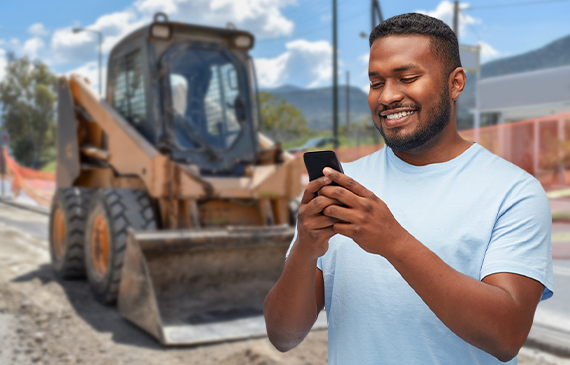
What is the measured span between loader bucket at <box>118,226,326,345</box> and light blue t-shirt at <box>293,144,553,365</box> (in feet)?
11.5

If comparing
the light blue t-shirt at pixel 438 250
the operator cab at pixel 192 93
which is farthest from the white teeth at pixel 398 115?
the operator cab at pixel 192 93

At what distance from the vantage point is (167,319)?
4988mm

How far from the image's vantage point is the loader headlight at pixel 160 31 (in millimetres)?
6016

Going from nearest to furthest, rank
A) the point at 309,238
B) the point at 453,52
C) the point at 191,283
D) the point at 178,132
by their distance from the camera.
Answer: the point at 309,238 < the point at 453,52 < the point at 191,283 < the point at 178,132

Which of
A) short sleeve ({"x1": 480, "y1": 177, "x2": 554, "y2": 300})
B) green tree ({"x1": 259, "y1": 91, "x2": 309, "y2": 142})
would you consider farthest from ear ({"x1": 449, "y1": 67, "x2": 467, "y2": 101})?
green tree ({"x1": 259, "y1": 91, "x2": 309, "y2": 142})

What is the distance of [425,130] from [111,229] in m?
4.59

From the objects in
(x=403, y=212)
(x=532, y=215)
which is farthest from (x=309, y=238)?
(x=532, y=215)

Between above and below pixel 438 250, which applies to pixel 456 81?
above

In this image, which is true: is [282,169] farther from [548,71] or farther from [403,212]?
[548,71]

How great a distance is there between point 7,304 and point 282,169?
3092 mm

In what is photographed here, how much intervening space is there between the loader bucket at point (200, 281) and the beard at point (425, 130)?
3.63 meters

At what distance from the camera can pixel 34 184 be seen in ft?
66.0

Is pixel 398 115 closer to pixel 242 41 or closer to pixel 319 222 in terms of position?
pixel 319 222

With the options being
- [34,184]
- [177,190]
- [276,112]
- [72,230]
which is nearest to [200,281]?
[177,190]
